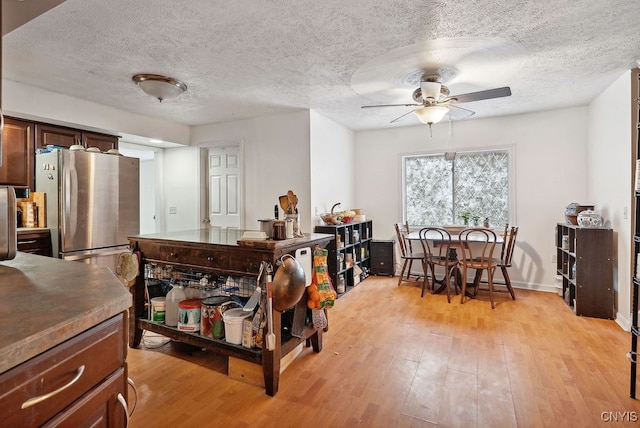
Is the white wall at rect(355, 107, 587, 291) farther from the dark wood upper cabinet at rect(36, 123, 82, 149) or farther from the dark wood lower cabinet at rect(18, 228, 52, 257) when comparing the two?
the dark wood lower cabinet at rect(18, 228, 52, 257)

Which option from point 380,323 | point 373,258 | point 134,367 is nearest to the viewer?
point 134,367

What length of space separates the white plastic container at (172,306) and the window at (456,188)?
377 centimetres

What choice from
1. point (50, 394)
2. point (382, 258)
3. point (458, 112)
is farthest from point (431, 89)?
point (50, 394)

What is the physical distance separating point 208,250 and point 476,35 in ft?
7.91

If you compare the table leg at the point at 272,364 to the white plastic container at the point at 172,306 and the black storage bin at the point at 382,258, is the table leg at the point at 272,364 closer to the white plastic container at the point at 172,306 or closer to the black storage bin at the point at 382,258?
the white plastic container at the point at 172,306

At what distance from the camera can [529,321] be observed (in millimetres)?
3240

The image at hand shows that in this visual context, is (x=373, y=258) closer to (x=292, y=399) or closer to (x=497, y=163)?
(x=497, y=163)

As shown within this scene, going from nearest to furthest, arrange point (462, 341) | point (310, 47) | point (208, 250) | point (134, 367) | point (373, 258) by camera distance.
Result: point (208, 250), point (134, 367), point (310, 47), point (462, 341), point (373, 258)

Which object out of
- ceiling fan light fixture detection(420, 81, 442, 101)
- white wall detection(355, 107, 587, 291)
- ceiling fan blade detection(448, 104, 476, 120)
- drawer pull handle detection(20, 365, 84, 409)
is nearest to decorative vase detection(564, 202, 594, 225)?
white wall detection(355, 107, 587, 291)

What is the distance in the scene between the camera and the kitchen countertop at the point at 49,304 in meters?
0.69

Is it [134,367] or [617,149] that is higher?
[617,149]

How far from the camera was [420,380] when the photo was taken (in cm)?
219

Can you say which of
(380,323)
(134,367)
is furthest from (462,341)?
(134,367)

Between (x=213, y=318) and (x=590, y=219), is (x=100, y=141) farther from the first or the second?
(x=590, y=219)
